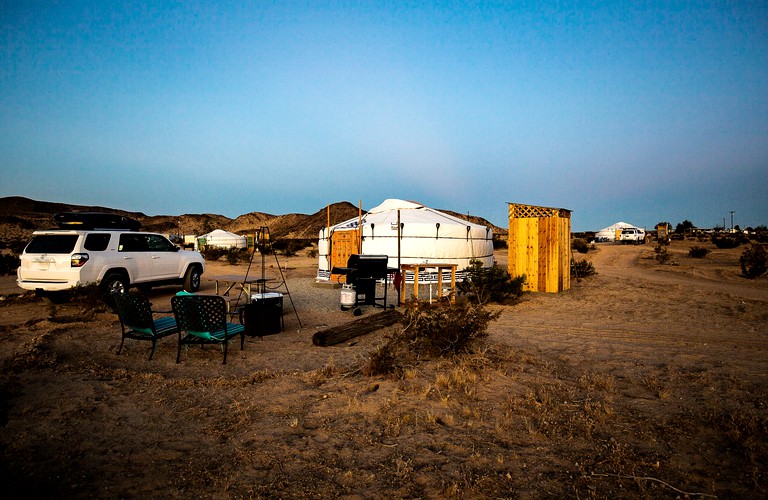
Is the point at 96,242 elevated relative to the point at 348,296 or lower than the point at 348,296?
elevated

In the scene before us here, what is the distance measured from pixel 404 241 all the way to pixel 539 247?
495cm

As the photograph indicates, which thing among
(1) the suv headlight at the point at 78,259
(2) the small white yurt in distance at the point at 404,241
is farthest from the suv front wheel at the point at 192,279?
(2) the small white yurt in distance at the point at 404,241

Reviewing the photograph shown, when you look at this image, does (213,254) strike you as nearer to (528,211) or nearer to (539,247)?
(528,211)

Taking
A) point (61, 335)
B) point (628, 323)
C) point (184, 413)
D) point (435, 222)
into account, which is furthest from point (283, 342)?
point (435, 222)

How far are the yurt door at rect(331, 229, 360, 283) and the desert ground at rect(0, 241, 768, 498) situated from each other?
9.01 meters

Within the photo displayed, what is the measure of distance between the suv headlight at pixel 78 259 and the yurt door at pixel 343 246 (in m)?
8.11

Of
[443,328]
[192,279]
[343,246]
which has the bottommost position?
[443,328]

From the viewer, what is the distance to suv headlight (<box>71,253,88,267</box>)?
891 centimetres

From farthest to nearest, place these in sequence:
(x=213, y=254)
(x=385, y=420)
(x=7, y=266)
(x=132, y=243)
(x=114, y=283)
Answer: (x=213, y=254), (x=7, y=266), (x=132, y=243), (x=114, y=283), (x=385, y=420)

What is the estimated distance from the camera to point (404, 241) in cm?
1571

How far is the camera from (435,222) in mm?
16203

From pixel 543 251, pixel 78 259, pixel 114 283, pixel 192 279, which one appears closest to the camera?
pixel 78 259

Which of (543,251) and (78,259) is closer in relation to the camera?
(78,259)

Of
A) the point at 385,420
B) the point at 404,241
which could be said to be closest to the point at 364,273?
the point at 404,241
